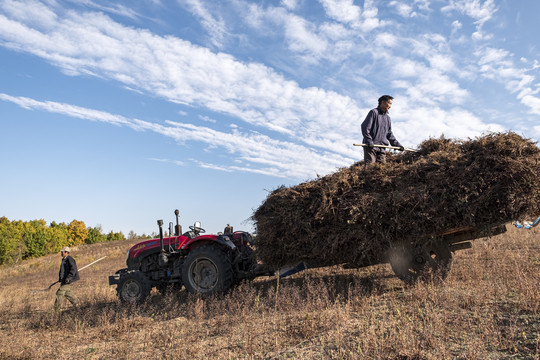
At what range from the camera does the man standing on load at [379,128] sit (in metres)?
6.49

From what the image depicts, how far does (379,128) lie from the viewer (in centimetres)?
688

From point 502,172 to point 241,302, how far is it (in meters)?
4.21

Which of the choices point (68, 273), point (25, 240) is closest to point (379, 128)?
point (68, 273)

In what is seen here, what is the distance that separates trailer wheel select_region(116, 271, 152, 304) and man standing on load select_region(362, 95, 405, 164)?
16.9ft

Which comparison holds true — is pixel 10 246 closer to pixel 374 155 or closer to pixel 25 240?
pixel 25 240

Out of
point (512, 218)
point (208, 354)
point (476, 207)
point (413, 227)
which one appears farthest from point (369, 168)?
point (208, 354)

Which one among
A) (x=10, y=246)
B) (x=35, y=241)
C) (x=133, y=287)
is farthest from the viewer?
(x=35, y=241)

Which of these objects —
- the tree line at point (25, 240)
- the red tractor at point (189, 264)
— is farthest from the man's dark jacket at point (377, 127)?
the tree line at point (25, 240)

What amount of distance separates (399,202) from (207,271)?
3.96 metres

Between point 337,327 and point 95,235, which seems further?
point 95,235

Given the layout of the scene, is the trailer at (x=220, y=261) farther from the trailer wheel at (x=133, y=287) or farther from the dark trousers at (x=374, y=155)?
the dark trousers at (x=374, y=155)

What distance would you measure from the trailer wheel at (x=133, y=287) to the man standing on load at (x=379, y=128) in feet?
16.9

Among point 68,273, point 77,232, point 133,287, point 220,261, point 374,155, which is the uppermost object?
point 77,232

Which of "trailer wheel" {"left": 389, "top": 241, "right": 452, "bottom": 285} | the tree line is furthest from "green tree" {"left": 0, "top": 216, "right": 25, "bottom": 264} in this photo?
"trailer wheel" {"left": 389, "top": 241, "right": 452, "bottom": 285}
